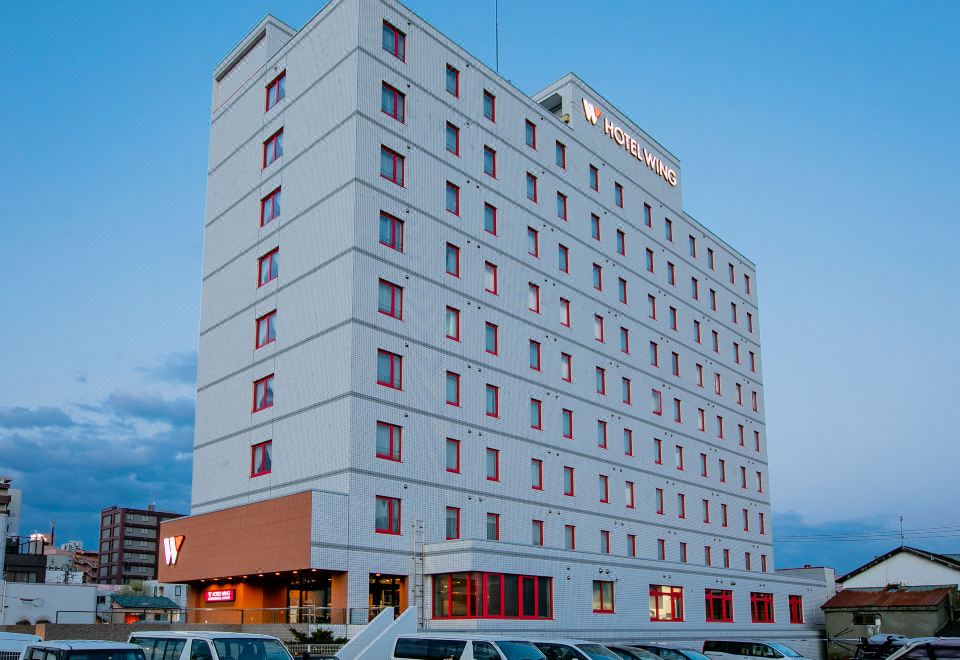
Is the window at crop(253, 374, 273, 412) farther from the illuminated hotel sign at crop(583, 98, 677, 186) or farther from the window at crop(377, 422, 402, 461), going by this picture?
the illuminated hotel sign at crop(583, 98, 677, 186)

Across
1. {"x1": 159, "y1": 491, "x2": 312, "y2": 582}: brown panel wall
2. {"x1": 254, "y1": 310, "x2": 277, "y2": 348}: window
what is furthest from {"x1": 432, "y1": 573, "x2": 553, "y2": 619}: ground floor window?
{"x1": 254, "y1": 310, "x2": 277, "y2": 348}: window

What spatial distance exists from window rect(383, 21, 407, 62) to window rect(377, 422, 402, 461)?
20.7m

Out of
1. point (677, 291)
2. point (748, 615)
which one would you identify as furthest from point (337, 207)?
point (748, 615)

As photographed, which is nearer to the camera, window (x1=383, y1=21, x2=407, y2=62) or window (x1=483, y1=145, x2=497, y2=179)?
window (x1=383, y1=21, x2=407, y2=62)

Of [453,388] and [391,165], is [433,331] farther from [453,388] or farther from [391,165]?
[391,165]

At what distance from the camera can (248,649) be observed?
81.2 feet

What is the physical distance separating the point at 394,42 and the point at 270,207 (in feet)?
38.2

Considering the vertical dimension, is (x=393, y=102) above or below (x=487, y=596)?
above

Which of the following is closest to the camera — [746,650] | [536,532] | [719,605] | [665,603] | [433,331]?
[746,650]

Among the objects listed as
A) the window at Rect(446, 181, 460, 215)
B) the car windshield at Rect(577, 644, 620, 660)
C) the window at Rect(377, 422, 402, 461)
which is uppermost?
the window at Rect(446, 181, 460, 215)

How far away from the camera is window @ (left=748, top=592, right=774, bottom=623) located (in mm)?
72250

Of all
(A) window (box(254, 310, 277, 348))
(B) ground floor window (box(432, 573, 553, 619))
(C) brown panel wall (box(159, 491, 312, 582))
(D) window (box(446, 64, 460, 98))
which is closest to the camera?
(C) brown panel wall (box(159, 491, 312, 582))

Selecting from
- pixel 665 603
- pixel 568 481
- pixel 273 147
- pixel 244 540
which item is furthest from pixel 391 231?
pixel 665 603

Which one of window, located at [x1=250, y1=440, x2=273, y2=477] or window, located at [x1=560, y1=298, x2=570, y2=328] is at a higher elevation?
window, located at [x1=560, y1=298, x2=570, y2=328]
